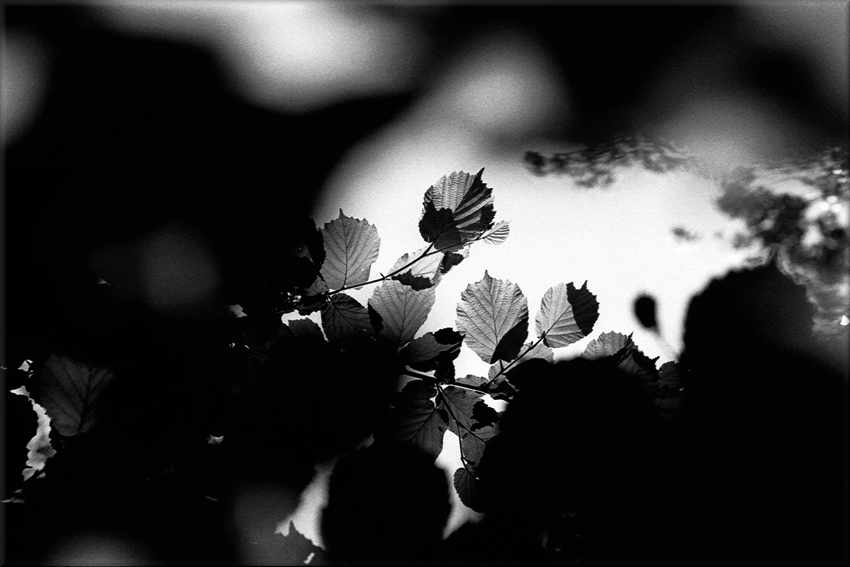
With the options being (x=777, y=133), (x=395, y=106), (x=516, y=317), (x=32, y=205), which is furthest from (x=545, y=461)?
(x=777, y=133)

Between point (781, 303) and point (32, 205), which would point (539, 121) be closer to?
point (781, 303)

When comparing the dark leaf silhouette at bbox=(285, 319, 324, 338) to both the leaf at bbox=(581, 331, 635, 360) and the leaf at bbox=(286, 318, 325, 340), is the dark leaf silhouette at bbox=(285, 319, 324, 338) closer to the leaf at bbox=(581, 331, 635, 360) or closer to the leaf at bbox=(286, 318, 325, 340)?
the leaf at bbox=(286, 318, 325, 340)

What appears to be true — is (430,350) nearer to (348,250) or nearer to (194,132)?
(348,250)

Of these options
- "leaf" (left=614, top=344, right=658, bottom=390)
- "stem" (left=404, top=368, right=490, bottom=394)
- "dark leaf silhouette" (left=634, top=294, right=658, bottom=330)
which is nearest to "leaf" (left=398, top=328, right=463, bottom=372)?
"stem" (left=404, top=368, right=490, bottom=394)

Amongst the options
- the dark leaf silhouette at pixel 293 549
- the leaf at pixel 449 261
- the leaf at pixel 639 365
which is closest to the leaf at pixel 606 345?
the leaf at pixel 639 365

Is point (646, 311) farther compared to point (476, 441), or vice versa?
point (646, 311)

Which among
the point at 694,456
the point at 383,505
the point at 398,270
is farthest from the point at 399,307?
the point at 694,456
